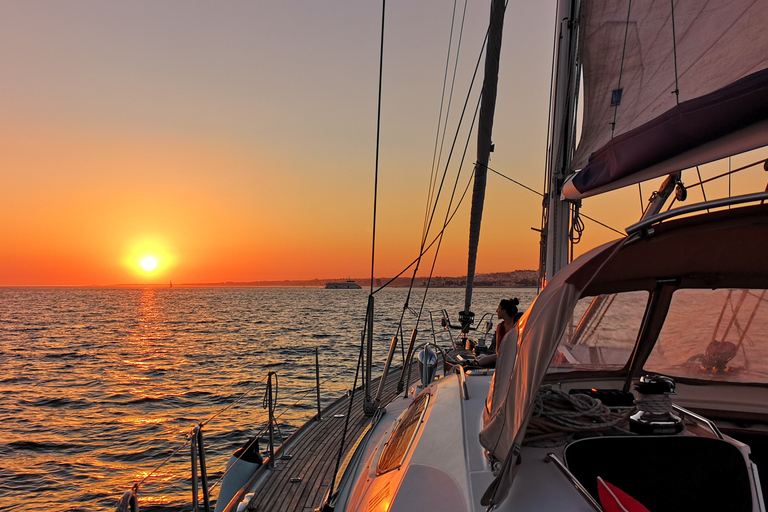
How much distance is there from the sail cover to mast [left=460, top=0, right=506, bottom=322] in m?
0.95

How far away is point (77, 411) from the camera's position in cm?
1673

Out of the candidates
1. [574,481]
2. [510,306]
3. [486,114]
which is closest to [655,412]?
[574,481]

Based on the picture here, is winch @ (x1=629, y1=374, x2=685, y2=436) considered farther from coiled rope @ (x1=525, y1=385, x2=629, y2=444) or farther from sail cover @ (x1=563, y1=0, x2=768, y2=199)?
sail cover @ (x1=563, y1=0, x2=768, y2=199)

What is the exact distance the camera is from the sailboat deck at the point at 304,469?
17.6 feet

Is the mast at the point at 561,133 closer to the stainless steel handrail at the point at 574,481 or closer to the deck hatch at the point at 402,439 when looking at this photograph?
the deck hatch at the point at 402,439

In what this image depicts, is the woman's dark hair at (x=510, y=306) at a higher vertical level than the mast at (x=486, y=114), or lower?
lower

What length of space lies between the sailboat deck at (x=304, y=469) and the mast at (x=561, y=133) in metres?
3.54

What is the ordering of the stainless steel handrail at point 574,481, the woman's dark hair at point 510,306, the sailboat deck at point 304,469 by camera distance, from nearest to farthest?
the stainless steel handrail at point 574,481 → the sailboat deck at point 304,469 → the woman's dark hair at point 510,306

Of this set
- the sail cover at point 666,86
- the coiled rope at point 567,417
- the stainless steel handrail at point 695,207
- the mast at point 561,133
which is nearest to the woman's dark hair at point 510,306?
the mast at point 561,133

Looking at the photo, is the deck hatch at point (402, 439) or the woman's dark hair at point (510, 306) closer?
the deck hatch at point (402, 439)

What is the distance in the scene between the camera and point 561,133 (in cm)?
681

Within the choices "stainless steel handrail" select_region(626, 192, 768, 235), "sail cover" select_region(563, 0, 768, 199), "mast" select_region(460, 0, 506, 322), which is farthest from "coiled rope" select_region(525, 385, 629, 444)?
"mast" select_region(460, 0, 506, 322)

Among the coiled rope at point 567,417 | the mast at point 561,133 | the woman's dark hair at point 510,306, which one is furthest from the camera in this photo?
the mast at point 561,133

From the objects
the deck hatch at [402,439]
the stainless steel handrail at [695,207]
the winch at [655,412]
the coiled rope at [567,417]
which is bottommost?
the deck hatch at [402,439]
